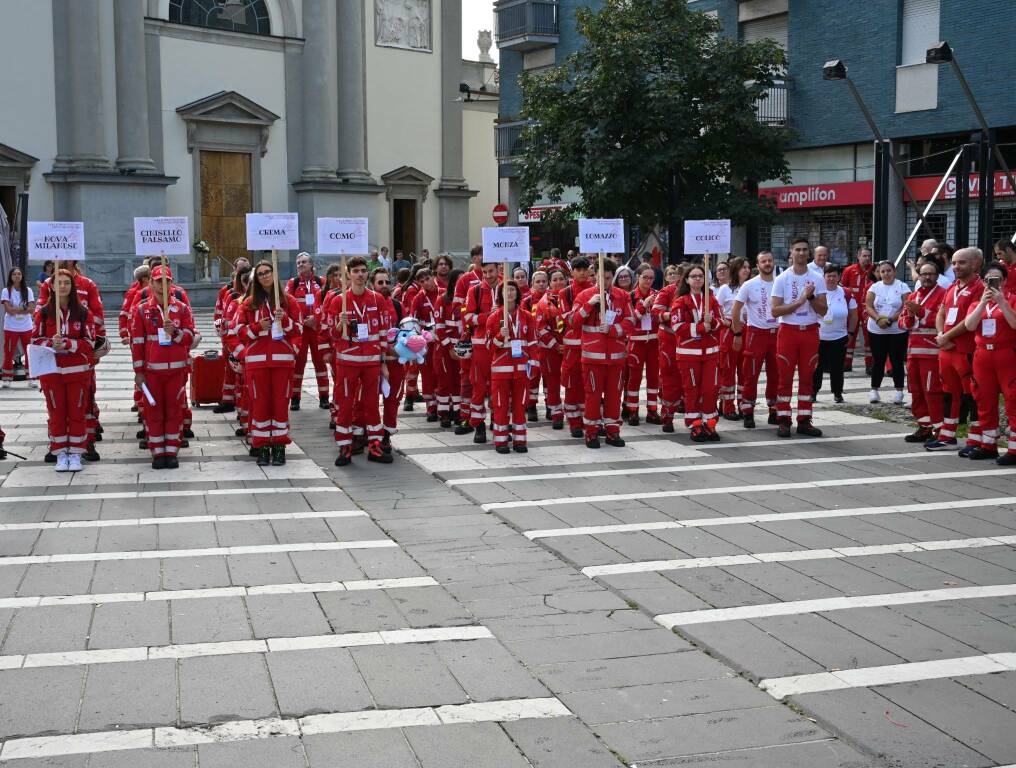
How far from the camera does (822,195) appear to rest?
30.3 meters

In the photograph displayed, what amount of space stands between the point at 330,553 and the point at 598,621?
2.36 metres

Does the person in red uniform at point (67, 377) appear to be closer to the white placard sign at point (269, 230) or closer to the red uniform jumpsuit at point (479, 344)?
the white placard sign at point (269, 230)

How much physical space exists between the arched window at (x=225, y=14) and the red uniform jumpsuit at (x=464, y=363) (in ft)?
91.6

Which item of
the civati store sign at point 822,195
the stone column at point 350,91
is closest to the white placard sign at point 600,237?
the civati store sign at point 822,195

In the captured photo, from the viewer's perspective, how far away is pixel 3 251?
15953 mm

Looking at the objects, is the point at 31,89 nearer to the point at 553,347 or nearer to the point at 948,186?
the point at 948,186

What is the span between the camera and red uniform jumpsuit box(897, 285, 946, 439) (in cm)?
1255

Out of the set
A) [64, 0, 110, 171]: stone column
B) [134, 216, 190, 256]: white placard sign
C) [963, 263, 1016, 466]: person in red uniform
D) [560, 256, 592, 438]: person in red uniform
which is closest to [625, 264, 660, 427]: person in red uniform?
[560, 256, 592, 438]: person in red uniform

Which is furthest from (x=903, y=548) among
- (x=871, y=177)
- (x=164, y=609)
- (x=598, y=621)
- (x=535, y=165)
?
(x=871, y=177)

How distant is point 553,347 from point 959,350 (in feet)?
15.5

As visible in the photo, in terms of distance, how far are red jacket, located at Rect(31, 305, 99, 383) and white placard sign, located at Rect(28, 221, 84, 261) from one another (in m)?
Result: 0.92

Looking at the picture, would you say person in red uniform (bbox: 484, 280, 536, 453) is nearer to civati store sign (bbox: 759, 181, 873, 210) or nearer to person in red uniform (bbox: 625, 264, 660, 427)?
person in red uniform (bbox: 625, 264, 660, 427)

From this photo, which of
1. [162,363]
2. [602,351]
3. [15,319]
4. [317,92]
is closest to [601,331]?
[602,351]

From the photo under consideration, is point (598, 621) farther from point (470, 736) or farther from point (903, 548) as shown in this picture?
point (903, 548)
